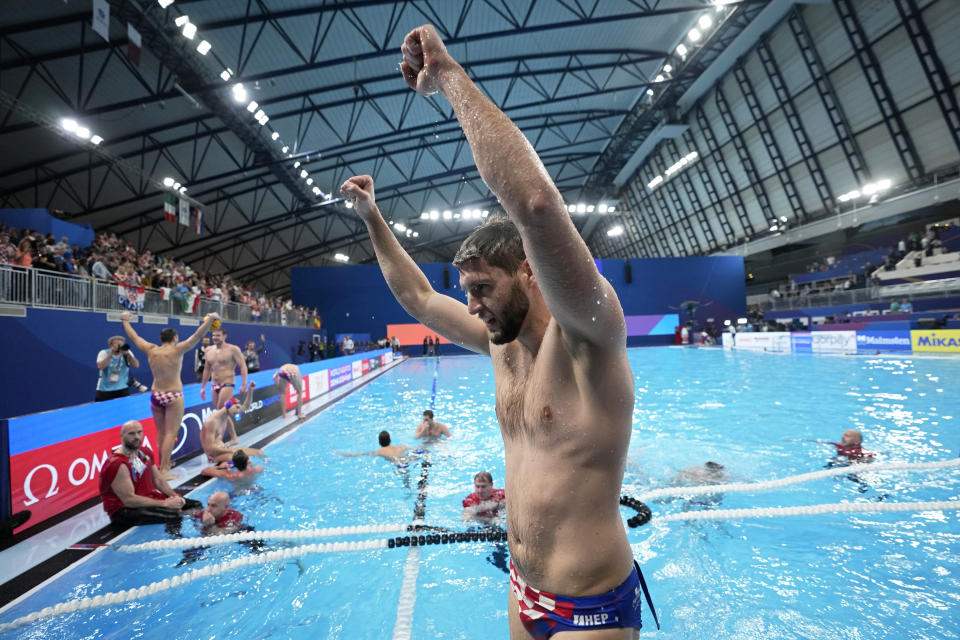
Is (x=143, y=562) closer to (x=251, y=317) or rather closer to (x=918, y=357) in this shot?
(x=251, y=317)

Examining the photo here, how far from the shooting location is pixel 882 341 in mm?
19594

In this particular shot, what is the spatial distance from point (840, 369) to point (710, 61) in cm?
1481

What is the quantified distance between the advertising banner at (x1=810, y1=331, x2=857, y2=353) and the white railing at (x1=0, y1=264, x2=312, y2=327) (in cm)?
2525

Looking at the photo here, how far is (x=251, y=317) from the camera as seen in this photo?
19.4m

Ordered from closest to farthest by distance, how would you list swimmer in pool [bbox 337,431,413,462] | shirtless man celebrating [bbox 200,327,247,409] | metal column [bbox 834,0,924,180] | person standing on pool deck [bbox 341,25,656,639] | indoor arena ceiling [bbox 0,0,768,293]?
person standing on pool deck [bbox 341,25,656,639] < swimmer in pool [bbox 337,431,413,462] < shirtless man celebrating [bbox 200,327,247,409] < indoor arena ceiling [bbox 0,0,768,293] < metal column [bbox 834,0,924,180]

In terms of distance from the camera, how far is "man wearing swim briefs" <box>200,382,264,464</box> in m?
6.98

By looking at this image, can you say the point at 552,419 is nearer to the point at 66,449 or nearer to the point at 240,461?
the point at 66,449

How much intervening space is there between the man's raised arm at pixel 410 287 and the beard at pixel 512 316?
504mm

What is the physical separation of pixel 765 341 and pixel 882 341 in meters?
5.93

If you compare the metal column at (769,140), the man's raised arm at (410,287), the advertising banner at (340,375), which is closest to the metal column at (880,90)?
the metal column at (769,140)

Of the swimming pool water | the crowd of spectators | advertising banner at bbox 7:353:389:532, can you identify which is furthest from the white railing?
the swimming pool water

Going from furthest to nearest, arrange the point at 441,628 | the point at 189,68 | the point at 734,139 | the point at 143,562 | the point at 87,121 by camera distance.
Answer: the point at 734,139 → the point at 87,121 → the point at 189,68 → the point at 143,562 → the point at 441,628

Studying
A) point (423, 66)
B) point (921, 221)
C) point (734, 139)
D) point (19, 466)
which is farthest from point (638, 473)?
point (921, 221)

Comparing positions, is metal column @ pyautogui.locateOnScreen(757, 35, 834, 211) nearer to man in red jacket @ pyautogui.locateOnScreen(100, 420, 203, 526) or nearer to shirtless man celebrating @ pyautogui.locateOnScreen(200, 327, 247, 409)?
shirtless man celebrating @ pyautogui.locateOnScreen(200, 327, 247, 409)
